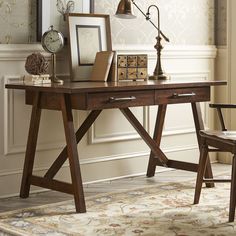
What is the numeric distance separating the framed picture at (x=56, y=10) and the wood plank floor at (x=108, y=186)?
1033 mm

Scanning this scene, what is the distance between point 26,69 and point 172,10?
4.95ft

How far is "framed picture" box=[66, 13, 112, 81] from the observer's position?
14.0 ft

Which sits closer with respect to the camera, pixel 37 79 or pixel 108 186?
pixel 37 79

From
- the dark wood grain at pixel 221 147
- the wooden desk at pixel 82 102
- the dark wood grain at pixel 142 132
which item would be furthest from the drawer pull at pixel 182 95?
the dark wood grain at pixel 221 147

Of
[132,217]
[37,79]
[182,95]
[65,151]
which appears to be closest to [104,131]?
[65,151]

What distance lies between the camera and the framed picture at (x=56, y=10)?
4.17m

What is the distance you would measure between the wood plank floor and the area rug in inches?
6.8

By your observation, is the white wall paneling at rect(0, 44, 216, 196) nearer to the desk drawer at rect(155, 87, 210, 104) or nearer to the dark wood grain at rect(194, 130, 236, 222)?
the desk drawer at rect(155, 87, 210, 104)

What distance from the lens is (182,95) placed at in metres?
4.18

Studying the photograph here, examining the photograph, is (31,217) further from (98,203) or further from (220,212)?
(220,212)

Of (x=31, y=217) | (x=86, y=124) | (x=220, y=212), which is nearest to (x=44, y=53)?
(x=86, y=124)

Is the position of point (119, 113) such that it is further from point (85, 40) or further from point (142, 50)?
point (85, 40)

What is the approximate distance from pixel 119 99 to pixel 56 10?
88 cm

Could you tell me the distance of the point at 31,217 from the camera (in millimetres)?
3553
